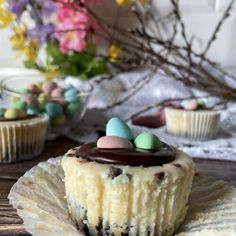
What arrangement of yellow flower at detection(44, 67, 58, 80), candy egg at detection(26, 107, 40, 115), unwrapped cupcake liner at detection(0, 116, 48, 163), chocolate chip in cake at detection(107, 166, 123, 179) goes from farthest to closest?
yellow flower at detection(44, 67, 58, 80)
candy egg at detection(26, 107, 40, 115)
unwrapped cupcake liner at detection(0, 116, 48, 163)
chocolate chip in cake at detection(107, 166, 123, 179)

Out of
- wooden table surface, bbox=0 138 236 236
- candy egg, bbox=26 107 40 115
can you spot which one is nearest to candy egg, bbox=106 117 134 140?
wooden table surface, bbox=0 138 236 236

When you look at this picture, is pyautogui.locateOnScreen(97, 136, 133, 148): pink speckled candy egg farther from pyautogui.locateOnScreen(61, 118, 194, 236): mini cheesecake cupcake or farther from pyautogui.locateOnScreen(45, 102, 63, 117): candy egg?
pyautogui.locateOnScreen(45, 102, 63, 117): candy egg

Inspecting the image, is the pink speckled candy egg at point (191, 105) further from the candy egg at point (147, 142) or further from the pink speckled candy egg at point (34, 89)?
the candy egg at point (147, 142)

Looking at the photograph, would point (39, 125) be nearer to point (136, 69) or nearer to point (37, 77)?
point (37, 77)

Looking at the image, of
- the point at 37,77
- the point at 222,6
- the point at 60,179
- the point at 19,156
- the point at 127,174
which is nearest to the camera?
the point at 127,174

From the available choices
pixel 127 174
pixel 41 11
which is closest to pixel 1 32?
pixel 41 11

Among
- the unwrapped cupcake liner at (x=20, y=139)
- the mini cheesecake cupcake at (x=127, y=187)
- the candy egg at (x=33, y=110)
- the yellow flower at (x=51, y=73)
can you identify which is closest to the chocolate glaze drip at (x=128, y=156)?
the mini cheesecake cupcake at (x=127, y=187)
